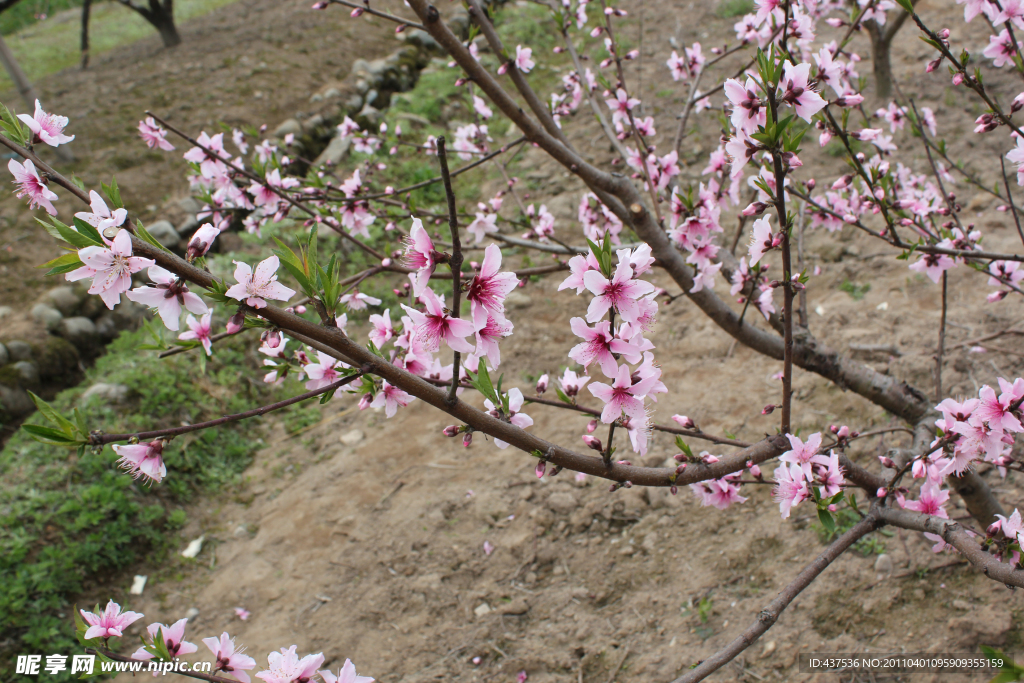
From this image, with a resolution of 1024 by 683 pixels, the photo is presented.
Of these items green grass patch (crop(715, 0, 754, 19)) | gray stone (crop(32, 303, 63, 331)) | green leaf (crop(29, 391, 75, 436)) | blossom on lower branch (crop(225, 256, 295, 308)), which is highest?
green grass patch (crop(715, 0, 754, 19))

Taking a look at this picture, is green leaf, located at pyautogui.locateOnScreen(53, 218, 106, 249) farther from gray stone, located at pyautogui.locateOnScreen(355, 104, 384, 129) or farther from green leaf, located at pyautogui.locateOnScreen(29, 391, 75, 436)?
gray stone, located at pyautogui.locateOnScreen(355, 104, 384, 129)

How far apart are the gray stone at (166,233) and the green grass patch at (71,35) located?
6.56 metres

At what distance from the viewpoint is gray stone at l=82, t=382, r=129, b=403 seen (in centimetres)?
383

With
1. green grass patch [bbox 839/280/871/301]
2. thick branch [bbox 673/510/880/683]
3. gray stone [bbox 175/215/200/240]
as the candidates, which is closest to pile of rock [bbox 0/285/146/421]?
gray stone [bbox 175/215/200/240]

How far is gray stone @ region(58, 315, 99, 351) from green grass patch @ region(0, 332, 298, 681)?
0.80 meters

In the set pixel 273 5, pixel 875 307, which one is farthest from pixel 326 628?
pixel 273 5

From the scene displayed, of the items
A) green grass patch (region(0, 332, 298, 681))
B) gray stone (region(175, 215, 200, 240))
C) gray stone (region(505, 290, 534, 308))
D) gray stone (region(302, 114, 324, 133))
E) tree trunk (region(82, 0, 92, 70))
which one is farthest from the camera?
tree trunk (region(82, 0, 92, 70))

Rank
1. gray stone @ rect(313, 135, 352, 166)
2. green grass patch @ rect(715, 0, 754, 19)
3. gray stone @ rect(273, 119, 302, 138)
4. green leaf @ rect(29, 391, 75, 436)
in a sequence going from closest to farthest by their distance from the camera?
1. green leaf @ rect(29, 391, 75, 436)
2. gray stone @ rect(313, 135, 352, 166)
3. gray stone @ rect(273, 119, 302, 138)
4. green grass patch @ rect(715, 0, 754, 19)

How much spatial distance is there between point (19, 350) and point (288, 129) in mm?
3519

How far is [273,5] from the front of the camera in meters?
11.7

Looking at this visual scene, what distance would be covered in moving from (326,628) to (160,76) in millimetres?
9483

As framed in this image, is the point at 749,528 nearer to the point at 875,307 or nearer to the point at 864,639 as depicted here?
the point at 864,639

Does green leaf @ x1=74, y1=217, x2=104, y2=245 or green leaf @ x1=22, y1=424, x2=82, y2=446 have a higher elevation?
green leaf @ x1=74, y1=217, x2=104, y2=245

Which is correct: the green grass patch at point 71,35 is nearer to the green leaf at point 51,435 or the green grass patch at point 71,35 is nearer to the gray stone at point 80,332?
the gray stone at point 80,332
